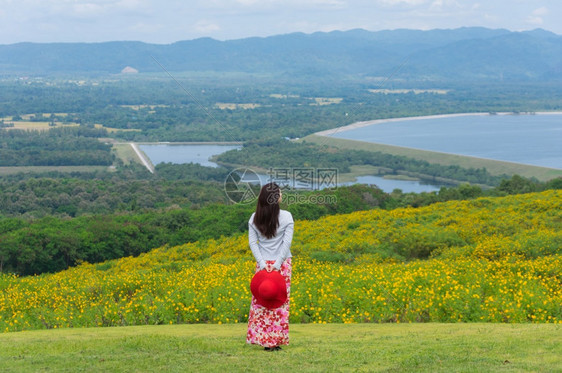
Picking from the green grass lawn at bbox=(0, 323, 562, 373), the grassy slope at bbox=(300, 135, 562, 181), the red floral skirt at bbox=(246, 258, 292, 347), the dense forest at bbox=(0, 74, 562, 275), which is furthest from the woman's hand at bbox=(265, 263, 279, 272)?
the grassy slope at bbox=(300, 135, 562, 181)

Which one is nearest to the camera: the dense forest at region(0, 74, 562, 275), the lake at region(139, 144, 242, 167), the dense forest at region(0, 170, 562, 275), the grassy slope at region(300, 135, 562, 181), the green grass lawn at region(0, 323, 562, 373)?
the green grass lawn at region(0, 323, 562, 373)

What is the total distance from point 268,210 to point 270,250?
46cm

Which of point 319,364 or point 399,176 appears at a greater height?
point 319,364

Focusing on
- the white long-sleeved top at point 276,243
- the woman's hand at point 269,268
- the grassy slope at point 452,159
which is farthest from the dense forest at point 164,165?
the woman's hand at point 269,268

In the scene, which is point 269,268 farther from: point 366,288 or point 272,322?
point 366,288

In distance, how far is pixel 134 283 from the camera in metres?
13.8

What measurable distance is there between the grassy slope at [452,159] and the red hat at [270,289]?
61049mm

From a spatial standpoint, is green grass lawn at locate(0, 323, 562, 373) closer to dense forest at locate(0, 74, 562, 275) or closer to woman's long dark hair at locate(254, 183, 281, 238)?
woman's long dark hair at locate(254, 183, 281, 238)

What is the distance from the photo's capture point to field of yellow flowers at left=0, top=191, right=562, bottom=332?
981cm

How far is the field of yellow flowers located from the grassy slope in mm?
48800

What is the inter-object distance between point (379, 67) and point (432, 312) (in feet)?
622

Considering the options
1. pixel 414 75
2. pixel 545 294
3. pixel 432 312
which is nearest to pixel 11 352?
pixel 432 312

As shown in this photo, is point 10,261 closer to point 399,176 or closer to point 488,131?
point 399,176

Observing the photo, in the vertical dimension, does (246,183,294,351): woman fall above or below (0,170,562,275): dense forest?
above
